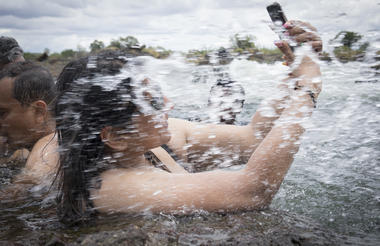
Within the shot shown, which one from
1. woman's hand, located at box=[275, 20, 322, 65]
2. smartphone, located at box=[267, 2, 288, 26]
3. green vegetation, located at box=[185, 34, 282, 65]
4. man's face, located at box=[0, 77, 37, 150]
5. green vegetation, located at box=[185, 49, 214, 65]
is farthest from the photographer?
green vegetation, located at box=[185, 49, 214, 65]

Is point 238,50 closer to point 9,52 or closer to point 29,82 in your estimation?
point 29,82

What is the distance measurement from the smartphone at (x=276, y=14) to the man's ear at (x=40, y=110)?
207cm

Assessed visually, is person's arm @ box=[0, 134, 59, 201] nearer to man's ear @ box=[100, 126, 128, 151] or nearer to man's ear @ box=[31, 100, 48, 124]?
man's ear @ box=[31, 100, 48, 124]

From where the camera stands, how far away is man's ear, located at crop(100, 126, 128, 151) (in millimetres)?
1644

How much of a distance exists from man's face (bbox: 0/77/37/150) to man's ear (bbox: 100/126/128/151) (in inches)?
56.0

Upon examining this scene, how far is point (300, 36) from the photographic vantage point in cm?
181

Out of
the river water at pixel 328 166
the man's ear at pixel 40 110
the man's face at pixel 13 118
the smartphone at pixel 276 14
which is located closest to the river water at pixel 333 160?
the river water at pixel 328 166

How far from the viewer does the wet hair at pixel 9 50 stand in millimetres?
3787

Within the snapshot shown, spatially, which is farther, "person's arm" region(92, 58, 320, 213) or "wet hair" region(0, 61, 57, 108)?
"wet hair" region(0, 61, 57, 108)

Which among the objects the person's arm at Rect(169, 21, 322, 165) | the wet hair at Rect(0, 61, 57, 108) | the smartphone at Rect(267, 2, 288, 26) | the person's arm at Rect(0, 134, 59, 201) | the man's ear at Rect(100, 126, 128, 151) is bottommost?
the person's arm at Rect(0, 134, 59, 201)

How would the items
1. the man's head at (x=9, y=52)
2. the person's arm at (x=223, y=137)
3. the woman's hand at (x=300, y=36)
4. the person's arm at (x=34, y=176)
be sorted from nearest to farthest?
the woman's hand at (x=300, y=36), the person's arm at (x=34, y=176), the person's arm at (x=223, y=137), the man's head at (x=9, y=52)

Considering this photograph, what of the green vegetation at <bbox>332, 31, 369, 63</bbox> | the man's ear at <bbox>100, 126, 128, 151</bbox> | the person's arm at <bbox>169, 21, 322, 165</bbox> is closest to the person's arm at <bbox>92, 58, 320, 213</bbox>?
the man's ear at <bbox>100, 126, 128, 151</bbox>

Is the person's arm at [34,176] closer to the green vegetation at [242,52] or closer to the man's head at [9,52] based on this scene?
the green vegetation at [242,52]

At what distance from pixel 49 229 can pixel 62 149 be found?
Answer: 1.35ft
